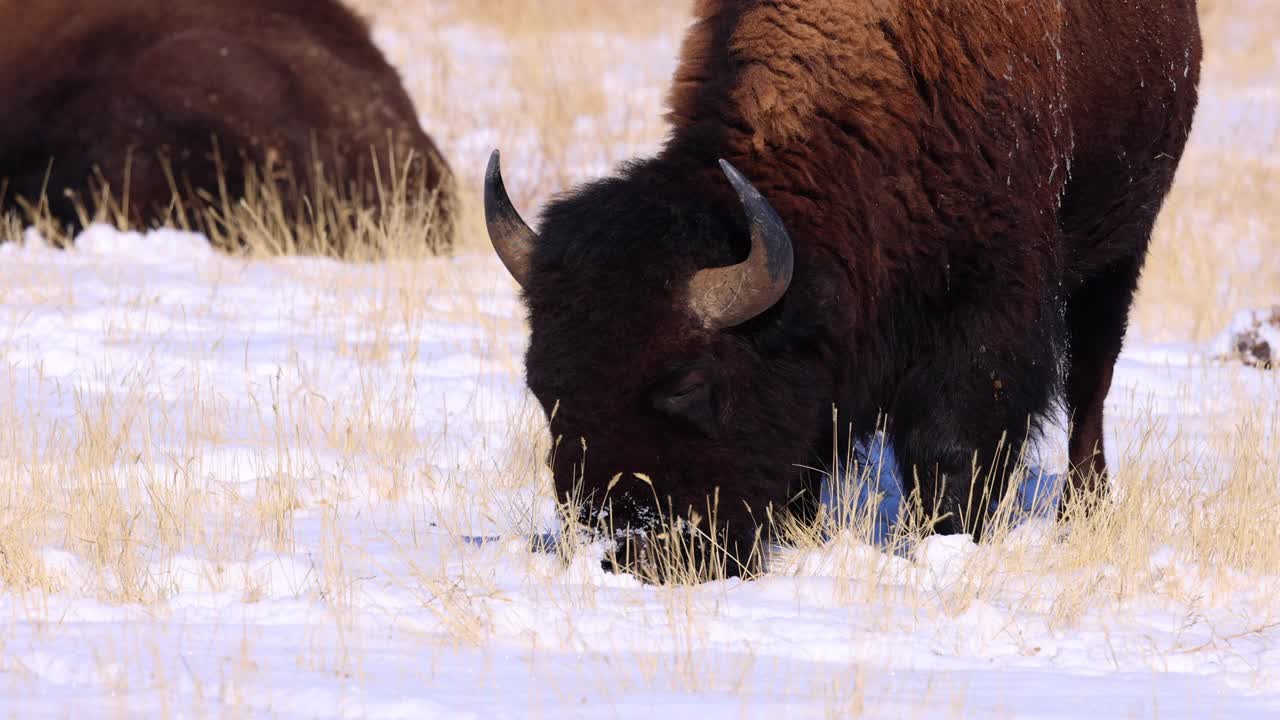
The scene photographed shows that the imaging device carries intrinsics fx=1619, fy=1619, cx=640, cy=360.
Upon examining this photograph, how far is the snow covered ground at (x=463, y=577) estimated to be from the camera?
11.1 feet

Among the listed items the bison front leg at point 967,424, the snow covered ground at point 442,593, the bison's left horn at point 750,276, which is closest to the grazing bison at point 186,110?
the snow covered ground at point 442,593

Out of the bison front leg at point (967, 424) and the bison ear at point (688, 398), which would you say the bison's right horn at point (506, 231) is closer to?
the bison ear at point (688, 398)

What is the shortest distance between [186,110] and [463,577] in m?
6.76

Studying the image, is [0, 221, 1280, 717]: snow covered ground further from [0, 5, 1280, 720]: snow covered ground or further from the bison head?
the bison head

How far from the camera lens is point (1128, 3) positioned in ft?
18.9

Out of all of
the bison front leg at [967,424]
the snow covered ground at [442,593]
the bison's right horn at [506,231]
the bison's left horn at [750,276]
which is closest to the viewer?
the snow covered ground at [442,593]

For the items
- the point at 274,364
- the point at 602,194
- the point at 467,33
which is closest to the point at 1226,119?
the point at 467,33

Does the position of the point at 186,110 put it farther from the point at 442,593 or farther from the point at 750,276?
the point at 442,593

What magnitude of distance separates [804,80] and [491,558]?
1.69 metres

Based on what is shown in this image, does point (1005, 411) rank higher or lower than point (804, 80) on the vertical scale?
lower

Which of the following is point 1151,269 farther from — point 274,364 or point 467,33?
point 467,33

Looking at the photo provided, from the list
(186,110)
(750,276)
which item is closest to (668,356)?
(750,276)

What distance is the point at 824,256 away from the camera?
4.64 meters

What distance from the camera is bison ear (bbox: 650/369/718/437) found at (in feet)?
14.3
